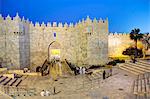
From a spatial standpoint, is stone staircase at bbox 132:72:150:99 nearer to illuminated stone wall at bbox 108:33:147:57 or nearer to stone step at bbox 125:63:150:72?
stone step at bbox 125:63:150:72

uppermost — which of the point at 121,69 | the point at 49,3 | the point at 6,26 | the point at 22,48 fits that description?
the point at 49,3

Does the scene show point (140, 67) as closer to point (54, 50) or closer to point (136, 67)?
A: point (136, 67)

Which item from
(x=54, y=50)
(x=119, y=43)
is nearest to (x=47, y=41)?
(x=54, y=50)

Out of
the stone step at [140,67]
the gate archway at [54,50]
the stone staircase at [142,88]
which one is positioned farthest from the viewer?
the gate archway at [54,50]

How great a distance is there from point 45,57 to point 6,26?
8014 millimetres

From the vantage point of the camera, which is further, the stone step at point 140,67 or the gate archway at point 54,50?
the gate archway at point 54,50

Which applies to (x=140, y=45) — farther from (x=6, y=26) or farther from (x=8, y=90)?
(x=8, y=90)

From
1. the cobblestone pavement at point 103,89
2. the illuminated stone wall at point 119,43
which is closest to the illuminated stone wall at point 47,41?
the illuminated stone wall at point 119,43

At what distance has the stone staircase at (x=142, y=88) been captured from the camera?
34.1 feet

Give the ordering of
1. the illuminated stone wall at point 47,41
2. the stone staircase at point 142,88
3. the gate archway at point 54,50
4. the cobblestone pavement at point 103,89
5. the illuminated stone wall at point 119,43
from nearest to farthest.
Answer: the stone staircase at point 142,88
the cobblestone pavement at point 103,89
the illuminated stone wall at point 47,41
the illuminated stone wall at point 119,43
the gate archway at point 54,50

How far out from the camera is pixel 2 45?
24.2 m

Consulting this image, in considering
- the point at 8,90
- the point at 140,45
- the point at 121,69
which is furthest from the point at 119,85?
the point at 140,45

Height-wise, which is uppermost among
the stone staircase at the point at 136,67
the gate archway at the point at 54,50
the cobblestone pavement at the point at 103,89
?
the gate archway at the point at 54,50

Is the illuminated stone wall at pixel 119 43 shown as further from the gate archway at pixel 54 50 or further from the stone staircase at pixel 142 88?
the stone staircase at pixel 142 88
